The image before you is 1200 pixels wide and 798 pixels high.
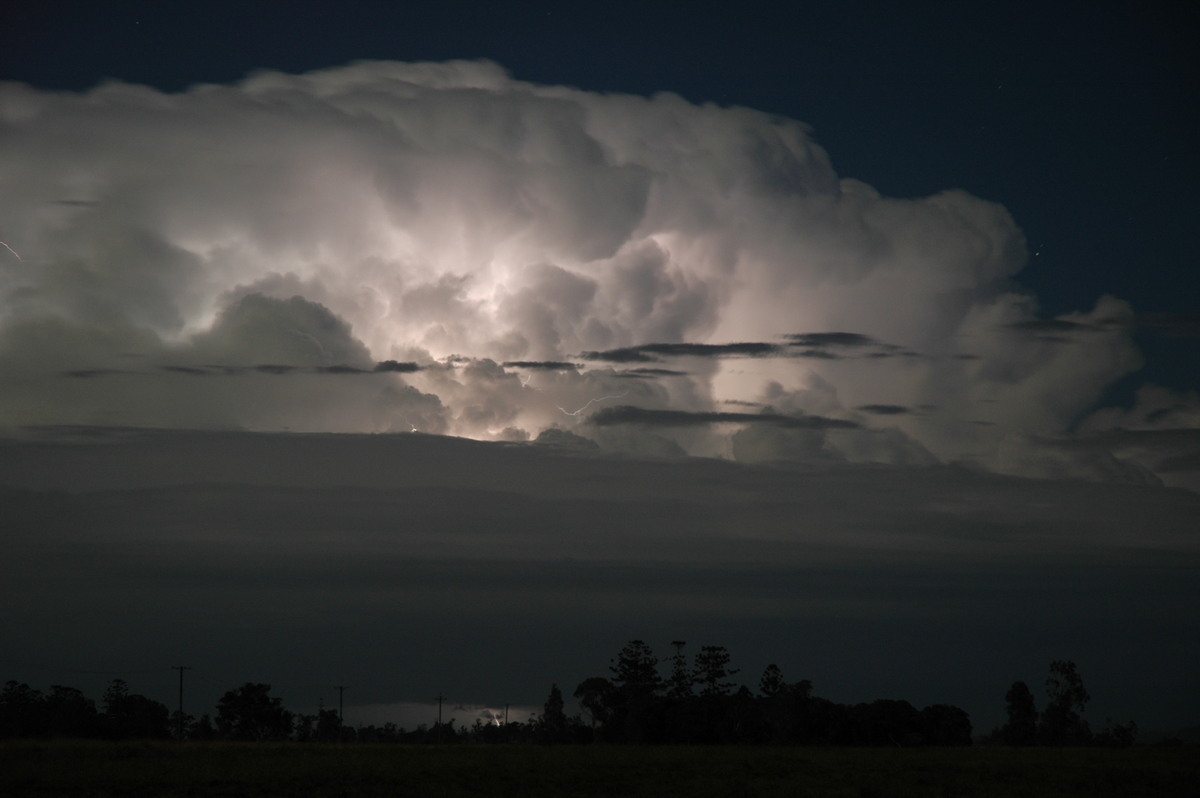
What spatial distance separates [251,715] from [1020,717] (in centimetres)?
9546

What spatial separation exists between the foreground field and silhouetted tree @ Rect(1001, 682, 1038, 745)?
7747 centimetres

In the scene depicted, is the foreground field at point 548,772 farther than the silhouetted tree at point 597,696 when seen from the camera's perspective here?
No

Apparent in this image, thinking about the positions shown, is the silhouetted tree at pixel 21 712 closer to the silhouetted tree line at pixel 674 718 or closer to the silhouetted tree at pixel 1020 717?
the silhouetted tree line at pixel 674 718

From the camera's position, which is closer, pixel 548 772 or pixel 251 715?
pixel 548 772

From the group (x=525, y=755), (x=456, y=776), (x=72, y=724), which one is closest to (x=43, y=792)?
(x=456, y=776)

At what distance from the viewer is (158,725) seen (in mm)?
124688

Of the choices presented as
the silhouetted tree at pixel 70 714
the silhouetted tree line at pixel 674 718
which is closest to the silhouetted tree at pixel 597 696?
the silhouetted tree line at pixel 674 718

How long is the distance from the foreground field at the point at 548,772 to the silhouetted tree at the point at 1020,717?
77.5 metres

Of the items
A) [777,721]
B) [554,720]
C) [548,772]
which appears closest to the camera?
[548,772]

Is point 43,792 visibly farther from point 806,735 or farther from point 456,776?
point 806,735

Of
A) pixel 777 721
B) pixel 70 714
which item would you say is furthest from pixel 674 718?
pixel 70 714

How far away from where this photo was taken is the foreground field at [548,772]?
52312 mm

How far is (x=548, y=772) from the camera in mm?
59656

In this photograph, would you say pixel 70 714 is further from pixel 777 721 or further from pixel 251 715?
pixel 777 721
